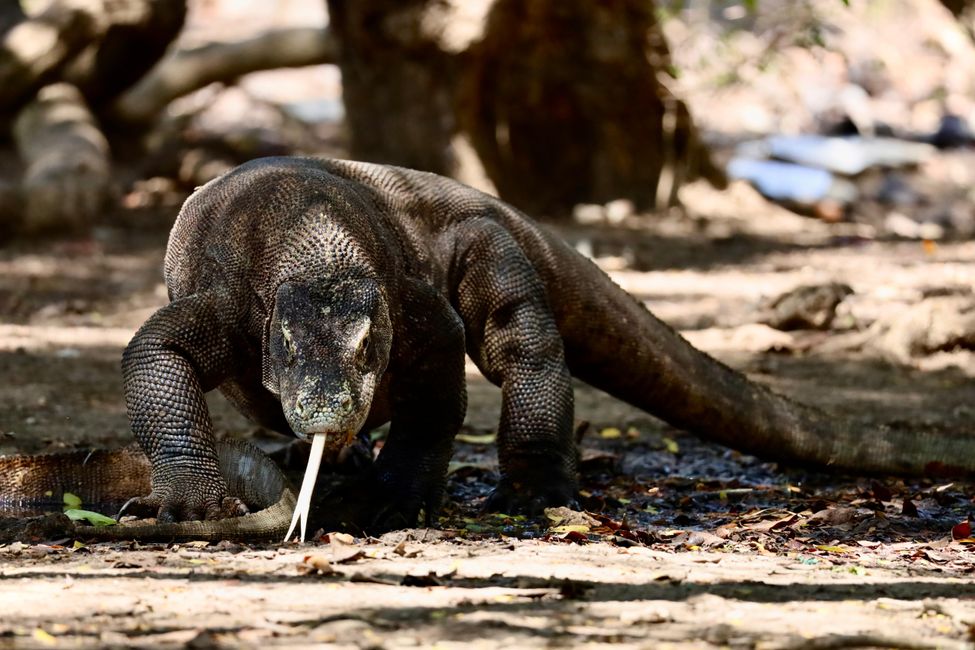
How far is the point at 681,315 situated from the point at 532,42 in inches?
150

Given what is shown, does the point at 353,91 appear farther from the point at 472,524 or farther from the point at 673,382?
the point at 472,524

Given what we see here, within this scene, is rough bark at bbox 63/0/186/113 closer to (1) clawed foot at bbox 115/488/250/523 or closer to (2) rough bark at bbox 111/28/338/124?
(2) rough bark at bbox 111/28/338/124

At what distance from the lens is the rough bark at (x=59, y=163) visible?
1096 centimetres

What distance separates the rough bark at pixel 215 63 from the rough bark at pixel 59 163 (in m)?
0.93

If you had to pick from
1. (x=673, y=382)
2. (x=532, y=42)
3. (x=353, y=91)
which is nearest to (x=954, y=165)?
(x=532, y=42)

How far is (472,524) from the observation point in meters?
4.12

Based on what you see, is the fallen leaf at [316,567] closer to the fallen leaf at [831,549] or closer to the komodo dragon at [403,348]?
the komodo dragon at [403,348]

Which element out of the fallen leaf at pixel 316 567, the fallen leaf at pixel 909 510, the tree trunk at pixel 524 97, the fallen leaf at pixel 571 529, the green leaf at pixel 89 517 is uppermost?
the tree trunk at pixel 524 97

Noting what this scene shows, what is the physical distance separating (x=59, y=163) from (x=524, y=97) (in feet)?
11.9

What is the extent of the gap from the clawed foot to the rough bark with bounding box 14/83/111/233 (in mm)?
7701

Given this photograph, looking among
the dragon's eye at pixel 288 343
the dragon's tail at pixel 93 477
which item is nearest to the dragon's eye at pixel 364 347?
the dragon's eye at pixel 288 343

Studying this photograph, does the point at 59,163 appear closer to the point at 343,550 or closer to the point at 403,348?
the point at 403,348

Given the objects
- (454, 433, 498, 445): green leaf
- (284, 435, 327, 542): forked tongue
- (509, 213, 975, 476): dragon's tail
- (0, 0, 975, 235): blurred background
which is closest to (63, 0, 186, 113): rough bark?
(0, 0, 975, 235): blurred background

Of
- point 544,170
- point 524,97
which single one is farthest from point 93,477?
point 544,170
